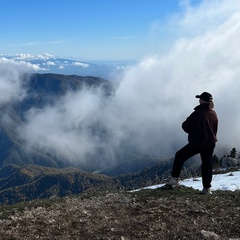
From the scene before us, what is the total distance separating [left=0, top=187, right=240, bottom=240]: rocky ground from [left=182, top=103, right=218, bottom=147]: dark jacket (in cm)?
192

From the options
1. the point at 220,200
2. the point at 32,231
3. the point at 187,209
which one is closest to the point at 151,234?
the point at 187,209

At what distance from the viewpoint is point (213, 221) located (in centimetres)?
925

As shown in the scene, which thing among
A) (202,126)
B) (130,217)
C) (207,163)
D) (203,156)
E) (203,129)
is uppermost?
(202,126)

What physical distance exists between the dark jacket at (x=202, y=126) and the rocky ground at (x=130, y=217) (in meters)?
1.92

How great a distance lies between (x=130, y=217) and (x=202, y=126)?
13.2 ft

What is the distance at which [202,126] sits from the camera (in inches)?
460

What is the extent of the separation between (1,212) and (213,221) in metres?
6.67

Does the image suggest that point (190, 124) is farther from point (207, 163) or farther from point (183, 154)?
point (207, 163)

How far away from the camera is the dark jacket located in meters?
11.7

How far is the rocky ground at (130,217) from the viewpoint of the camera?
8.49m

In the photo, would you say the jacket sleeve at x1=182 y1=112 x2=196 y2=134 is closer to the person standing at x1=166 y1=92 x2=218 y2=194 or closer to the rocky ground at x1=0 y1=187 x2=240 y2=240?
the person standing at x1=166 y1=92 x2=218 y2=194

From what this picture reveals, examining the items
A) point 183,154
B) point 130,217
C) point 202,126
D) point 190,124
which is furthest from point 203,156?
point 130,217

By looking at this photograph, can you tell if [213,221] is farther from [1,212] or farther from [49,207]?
[1,212]

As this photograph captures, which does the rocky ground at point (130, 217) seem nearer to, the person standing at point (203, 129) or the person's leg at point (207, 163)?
the person's leg at point (207, 163)
